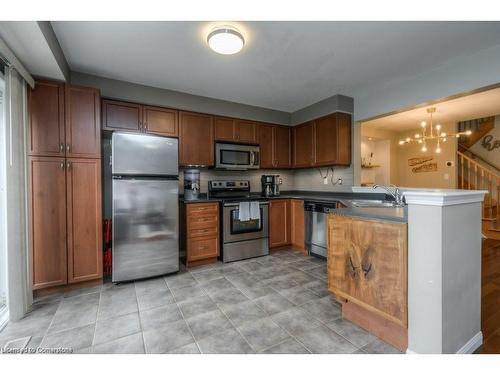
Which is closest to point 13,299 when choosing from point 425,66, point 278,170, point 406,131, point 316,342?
point 316,342

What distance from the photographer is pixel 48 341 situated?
1.68 meters

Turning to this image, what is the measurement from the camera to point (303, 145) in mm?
4227

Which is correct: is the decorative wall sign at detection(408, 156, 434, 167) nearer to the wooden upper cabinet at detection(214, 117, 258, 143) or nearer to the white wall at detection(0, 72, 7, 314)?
the wooden upper cabinet at detection(214, 117, 258, 143)

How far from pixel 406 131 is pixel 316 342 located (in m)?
6.42

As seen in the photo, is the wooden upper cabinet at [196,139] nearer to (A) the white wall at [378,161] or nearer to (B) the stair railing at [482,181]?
(A) the white wall at [378,161]

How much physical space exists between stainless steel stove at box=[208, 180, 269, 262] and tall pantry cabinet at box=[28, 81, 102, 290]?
155 centimetres

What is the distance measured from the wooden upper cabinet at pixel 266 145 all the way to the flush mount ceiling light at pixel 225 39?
2096mm

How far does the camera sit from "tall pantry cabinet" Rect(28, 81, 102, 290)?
2.32m

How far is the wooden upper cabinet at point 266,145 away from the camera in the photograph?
415 centimetres

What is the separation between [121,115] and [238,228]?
7.23 feet

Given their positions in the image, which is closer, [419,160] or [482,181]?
[482,181]

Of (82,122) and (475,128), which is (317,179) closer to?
(82,122)

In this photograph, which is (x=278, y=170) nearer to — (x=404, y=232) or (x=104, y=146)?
(x=104, y=146)

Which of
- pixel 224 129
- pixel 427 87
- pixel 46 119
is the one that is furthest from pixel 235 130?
pixel 427 87
